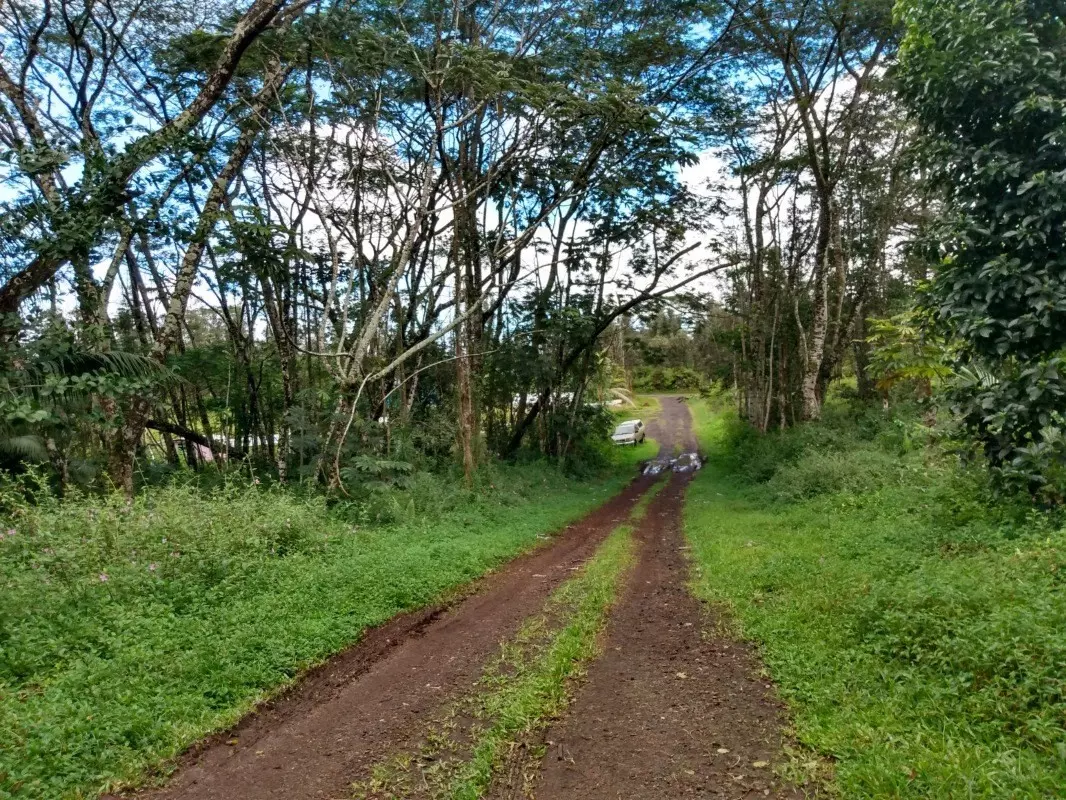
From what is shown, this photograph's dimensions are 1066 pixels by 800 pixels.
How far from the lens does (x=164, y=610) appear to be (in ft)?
16.9

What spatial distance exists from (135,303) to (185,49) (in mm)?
7360

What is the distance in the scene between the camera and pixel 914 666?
392 centimetres

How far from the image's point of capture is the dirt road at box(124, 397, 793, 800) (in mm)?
3252

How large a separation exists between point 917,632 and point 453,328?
11.1m

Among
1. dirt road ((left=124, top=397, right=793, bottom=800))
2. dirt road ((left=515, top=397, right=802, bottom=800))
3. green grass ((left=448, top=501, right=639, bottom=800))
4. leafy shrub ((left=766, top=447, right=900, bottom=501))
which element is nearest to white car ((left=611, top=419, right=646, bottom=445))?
leafy shrub ((left=766, top=447, right=900, bottom=501))

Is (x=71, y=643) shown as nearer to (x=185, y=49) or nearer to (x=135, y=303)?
(x=185, y=49)

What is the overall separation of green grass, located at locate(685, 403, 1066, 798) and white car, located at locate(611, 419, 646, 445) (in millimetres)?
20679

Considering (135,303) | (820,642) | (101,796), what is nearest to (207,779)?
(101,796)

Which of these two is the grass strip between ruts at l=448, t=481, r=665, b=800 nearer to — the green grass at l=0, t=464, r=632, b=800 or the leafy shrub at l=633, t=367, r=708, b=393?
the green grass at l=0, t=464, r=632, b=800

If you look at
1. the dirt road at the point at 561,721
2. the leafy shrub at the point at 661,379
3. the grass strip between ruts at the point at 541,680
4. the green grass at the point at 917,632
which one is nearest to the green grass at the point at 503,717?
the grass strip between ruts at the point at 541,680

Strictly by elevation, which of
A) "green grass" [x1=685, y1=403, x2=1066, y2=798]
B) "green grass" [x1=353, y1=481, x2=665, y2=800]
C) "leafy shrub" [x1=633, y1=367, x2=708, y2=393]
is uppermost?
"leafy shrub" [x1=633, y1=367, x2=708, y2=393]

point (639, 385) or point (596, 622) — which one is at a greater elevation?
point (639, 385)

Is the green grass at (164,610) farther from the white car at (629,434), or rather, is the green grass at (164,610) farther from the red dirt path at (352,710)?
the white car at (629,434)

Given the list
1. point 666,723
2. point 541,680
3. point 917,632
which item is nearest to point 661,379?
point 917,632
